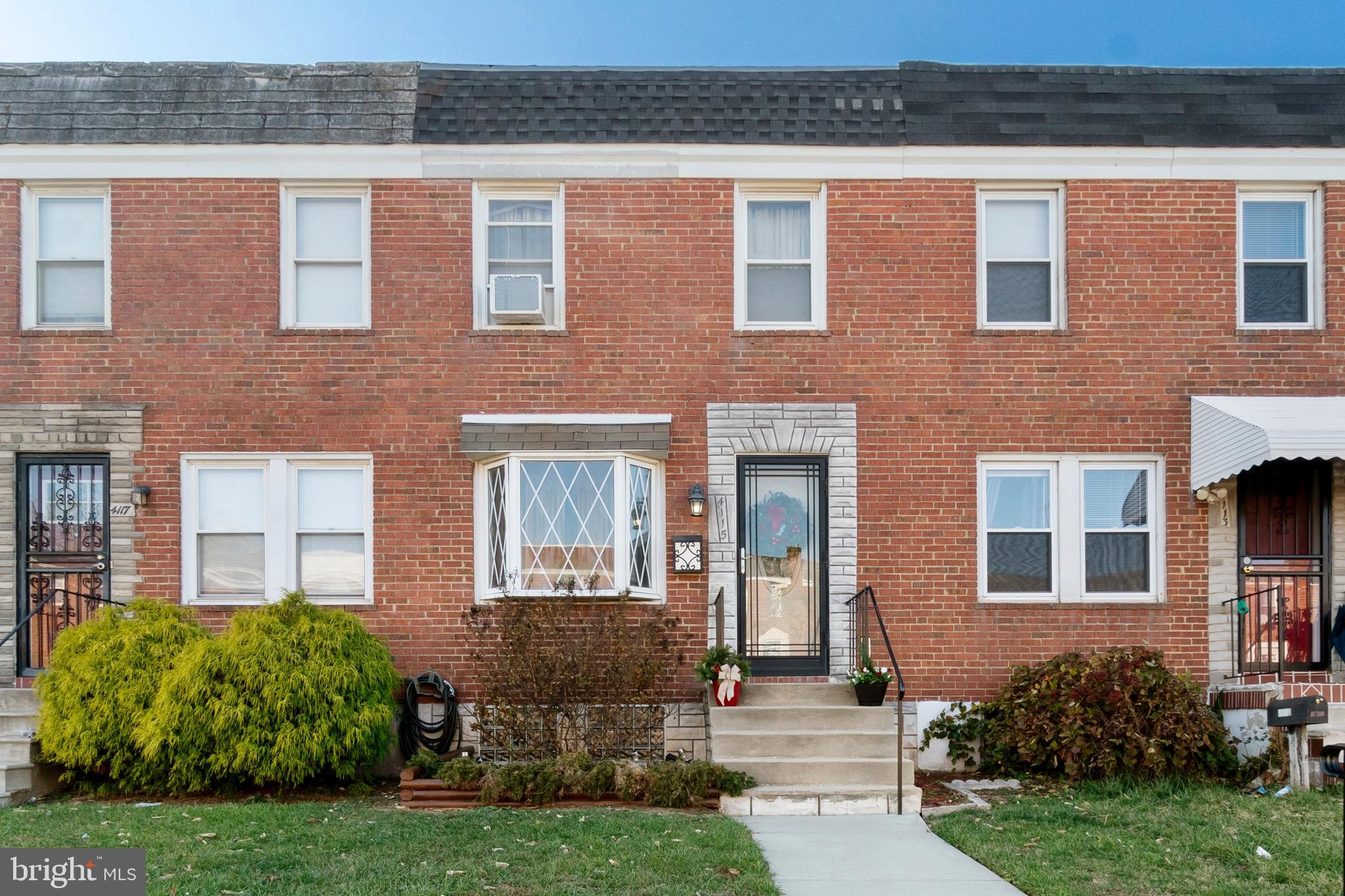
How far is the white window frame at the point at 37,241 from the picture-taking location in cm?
1093

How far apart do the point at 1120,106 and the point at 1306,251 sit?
2261 mm

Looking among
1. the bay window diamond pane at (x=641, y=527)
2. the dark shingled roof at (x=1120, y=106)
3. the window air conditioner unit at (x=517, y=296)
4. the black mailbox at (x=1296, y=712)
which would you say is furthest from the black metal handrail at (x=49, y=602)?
the black mailbox at (x=1296, y=712)

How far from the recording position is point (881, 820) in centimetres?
872

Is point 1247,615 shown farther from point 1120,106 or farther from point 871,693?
point 1120,106

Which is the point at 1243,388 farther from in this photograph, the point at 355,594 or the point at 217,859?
the point at 217,859

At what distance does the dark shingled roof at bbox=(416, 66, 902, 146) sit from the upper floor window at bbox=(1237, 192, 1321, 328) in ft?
11.6

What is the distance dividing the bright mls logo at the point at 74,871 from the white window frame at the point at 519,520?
13.6ft

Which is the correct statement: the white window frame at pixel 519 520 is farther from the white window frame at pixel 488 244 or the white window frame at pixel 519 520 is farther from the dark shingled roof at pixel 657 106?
the dark shingled roof at pixel 657 106

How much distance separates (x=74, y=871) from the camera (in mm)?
6789

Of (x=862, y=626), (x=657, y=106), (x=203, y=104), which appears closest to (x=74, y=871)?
(x=862, y=626)

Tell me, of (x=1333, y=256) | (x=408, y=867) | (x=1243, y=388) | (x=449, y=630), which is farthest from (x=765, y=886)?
(x=1333, y=256)

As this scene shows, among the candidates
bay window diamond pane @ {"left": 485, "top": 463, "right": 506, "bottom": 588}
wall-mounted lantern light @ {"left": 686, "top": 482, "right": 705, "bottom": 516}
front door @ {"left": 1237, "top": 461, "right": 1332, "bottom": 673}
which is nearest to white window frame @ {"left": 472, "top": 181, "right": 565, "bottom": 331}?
bay window diamond pane @ {"left": 485, "top": 463, "right": 506, "bottom": 588}

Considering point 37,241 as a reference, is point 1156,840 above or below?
below

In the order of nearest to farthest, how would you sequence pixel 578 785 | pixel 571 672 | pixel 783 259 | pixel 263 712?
pixel 578 785, pixel 263 712, pixel 571 672, pixel 783 259
